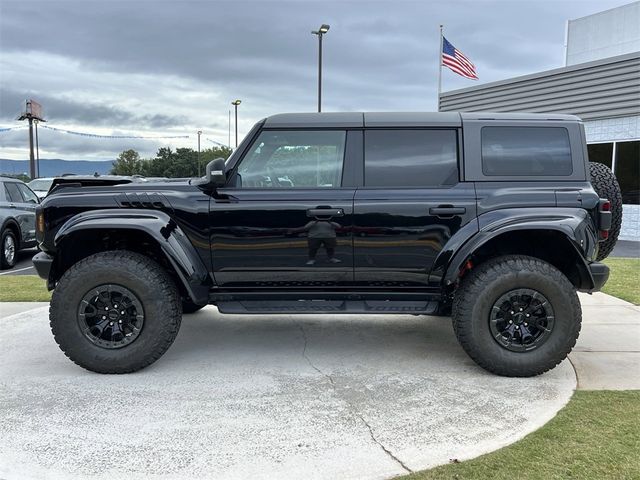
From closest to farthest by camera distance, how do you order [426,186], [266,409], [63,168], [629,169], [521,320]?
[266,409] < [521,320] < [426,186] < [629,169] < [63,168]

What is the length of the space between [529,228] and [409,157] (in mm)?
1005

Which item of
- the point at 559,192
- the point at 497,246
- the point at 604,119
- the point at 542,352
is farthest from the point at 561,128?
the point at 604,119

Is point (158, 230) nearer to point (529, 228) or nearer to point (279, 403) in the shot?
point (279, 403)

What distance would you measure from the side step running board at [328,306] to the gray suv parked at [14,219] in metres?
7.15

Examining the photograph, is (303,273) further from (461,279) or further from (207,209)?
(461,279)

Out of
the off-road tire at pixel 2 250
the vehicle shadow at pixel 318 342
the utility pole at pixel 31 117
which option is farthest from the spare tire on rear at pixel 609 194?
the utility pole at pixel 31 117

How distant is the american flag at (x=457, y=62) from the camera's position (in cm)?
1783

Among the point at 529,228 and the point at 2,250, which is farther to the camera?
the point at 2,250

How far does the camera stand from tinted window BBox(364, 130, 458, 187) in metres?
3.95

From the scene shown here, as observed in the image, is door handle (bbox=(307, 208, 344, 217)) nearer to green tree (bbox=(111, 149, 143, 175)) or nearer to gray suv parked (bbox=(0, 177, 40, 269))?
gray suv parked (bbox=(0, 177, 40, 269))

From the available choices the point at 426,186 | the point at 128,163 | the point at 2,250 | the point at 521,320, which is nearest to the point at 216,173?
the point at 426,186

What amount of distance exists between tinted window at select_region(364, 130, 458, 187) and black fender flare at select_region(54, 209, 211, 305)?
1.43 m

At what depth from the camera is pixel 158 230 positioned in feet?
12.4

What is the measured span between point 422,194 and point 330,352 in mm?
1551
